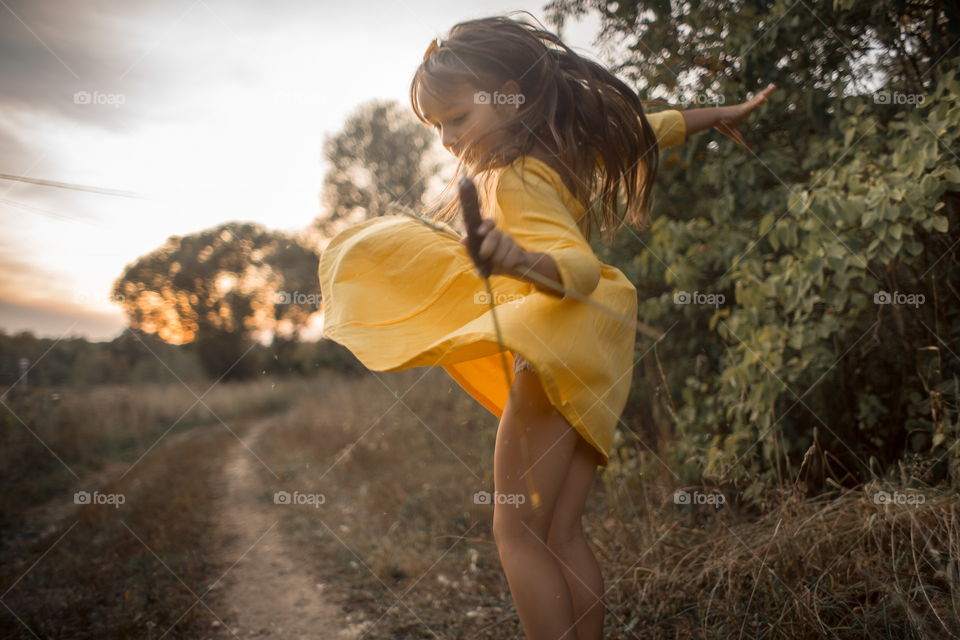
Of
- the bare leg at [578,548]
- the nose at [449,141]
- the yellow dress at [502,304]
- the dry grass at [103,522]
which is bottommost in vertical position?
the dry grass at [103,522]

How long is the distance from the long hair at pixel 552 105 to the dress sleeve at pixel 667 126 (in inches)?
3.6

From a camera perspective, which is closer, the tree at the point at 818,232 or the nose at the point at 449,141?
the nose at the point at 449,141

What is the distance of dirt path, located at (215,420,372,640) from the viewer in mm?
2514

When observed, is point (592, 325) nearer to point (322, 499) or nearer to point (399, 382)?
point (322, 499)

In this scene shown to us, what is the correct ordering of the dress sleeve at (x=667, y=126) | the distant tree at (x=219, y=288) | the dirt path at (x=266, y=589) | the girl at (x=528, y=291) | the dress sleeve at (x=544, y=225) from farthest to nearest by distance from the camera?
the distant tree at (x=219, y=288)
the dirt path at (x=266, y=589)
the dress sleeve at (x=667, y=126)
the girl at (x=528, y=291)
the dress sleeve at (x=544, y=225)

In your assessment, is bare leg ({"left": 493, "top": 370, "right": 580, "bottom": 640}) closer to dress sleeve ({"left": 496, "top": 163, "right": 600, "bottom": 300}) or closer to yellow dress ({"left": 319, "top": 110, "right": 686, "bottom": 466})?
yellow dress ({"left": 319, "top": 110, "right": 686, "bottom": 466})

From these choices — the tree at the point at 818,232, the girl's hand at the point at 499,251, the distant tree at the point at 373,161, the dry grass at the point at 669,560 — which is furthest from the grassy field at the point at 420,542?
the distant tree at the point at 373,161

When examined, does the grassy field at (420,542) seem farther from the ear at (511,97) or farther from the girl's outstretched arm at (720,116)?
the ear at (511,97)

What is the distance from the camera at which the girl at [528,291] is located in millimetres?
1258

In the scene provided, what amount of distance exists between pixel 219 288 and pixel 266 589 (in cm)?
814

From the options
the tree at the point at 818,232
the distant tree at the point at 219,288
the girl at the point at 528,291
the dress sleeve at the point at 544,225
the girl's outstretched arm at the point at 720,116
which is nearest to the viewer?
the dress sleeve at the point at 544,225

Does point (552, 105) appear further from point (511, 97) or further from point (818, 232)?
point (818, 232)

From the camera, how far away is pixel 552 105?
1.44 m

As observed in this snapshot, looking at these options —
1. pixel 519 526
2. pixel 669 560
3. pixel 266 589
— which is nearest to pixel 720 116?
pixel 519 526
